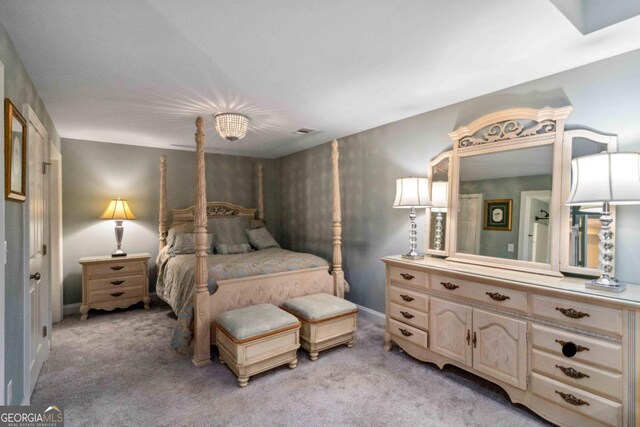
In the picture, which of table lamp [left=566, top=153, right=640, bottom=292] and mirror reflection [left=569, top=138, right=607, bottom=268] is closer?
table lamp [left=566, top=153, right=640, bottom=292]

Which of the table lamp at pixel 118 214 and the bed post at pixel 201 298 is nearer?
the bed post at pixel 201 298

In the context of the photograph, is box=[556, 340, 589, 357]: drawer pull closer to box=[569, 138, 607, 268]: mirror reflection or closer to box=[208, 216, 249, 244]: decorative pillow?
box=[569, 138, 607, 268]: mirror reflection

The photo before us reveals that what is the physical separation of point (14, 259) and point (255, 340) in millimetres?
1552

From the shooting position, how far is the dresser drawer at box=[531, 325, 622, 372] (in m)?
1.67

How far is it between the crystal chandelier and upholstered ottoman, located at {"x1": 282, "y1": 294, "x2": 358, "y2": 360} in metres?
1.78

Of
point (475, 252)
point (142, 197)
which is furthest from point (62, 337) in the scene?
point (475, 252)

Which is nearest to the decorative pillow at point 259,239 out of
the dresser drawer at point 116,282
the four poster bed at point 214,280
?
the four poster bed at point 214,280

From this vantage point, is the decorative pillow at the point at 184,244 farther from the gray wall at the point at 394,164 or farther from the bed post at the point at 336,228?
the bed post at the point at 336,228

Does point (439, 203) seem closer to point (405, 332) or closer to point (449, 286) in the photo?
point (449, 286)

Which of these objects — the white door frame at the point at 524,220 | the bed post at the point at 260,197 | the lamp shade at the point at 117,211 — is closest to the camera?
the white door frame at the point at 524,220

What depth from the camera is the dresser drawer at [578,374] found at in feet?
5.46

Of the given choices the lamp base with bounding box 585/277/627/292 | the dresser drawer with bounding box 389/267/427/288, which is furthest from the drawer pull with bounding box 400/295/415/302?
the lamp base with bounding box 585/277/627/292

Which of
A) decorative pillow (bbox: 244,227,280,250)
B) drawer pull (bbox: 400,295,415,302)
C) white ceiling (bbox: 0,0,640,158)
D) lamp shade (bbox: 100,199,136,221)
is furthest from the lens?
decorative pillow (bbox: 244,227,280,250)

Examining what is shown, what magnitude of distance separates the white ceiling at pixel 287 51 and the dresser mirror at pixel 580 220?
1.70ft
